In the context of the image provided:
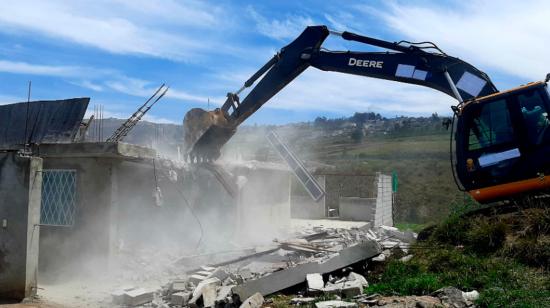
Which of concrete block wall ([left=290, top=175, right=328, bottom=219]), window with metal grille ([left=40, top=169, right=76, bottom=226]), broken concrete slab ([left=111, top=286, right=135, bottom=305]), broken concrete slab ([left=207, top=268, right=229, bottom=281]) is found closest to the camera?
broken concrete slab ([left=111, top=286, right=135, bottom=305])

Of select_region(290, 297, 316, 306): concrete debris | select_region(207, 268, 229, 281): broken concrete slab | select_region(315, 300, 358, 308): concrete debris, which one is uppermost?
select_region(315, 300, 358, 308): concrete debris

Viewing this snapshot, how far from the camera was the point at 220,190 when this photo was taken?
1548cm

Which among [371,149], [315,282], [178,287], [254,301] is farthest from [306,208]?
[371,149]

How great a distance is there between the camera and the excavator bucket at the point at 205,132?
13852mm

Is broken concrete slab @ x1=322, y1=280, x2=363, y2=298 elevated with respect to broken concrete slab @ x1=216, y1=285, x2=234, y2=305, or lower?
elevated

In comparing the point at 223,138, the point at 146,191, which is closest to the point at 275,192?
the point at 223,138

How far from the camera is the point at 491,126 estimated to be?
922 centimetres

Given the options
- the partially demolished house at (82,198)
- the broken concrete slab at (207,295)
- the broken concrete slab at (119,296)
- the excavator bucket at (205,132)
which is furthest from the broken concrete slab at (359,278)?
the excavator bucket at (205,132)

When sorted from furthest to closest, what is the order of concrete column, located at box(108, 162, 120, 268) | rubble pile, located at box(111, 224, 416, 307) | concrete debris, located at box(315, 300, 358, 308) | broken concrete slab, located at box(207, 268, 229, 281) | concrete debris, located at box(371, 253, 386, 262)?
concrete column, located at box(108, 162, 120, 268) → broken concrete slab, located at box(207, 268, 229, 281) → concrete debris, located at box(371, 253, 386, 262) → rubble pile, located at box(111, 224, 416, 307) → concrete debris, located at box(315, 300, 358, 308)

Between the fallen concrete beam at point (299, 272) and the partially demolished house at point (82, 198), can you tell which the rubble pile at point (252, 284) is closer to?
the fallen concrete beam at point (299, 272)

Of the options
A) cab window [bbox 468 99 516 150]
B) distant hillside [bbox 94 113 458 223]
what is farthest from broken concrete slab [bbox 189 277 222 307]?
distant hillside [bbox 94 113 458 223]

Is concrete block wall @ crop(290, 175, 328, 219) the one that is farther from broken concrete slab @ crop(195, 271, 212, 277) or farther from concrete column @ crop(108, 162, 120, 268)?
broken concrete slab @ crop(195, 271, 212, 277)

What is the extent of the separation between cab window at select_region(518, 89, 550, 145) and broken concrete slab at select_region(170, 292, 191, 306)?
664 centimetres

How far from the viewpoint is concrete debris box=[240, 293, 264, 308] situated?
7.14m
